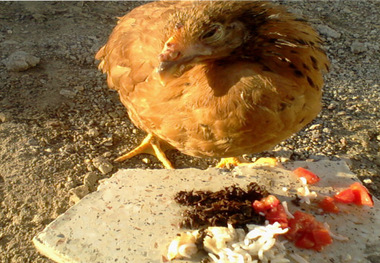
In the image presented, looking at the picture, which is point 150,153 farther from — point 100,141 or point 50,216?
point 50,216

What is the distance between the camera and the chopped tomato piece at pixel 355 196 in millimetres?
2777

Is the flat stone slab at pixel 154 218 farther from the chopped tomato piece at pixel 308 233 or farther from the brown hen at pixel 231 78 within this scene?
the brown hen at pixel 231 78

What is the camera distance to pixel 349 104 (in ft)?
13.7

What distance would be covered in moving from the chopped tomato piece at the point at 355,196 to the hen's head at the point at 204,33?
49.7 inches

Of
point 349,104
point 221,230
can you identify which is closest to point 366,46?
point 349,104

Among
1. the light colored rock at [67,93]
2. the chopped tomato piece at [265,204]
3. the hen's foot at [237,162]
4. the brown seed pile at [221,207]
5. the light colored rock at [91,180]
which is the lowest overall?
the light colored rock at [91,180]

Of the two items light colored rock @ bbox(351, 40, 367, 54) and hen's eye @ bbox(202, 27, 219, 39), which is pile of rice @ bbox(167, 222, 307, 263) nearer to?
hen's eye @ bbox(202, 27, 219, 39)

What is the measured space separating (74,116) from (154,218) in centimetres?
159

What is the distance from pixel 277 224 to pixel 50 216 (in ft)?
4.89

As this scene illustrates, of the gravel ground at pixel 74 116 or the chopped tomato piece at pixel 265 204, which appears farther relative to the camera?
the gravel ground at pixel 74 116

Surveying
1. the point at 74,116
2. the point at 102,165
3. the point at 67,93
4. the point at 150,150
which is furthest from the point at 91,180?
the point at 67,93

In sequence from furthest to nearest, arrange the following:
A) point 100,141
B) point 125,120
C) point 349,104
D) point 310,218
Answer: point 349,104 < point 125,120 < point 100,141 < point 310,218

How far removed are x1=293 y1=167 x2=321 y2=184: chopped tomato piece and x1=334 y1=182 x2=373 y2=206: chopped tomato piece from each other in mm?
178

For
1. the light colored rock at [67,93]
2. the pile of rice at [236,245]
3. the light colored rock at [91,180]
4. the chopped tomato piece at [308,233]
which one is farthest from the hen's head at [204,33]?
the light colored rock at [67,93]
